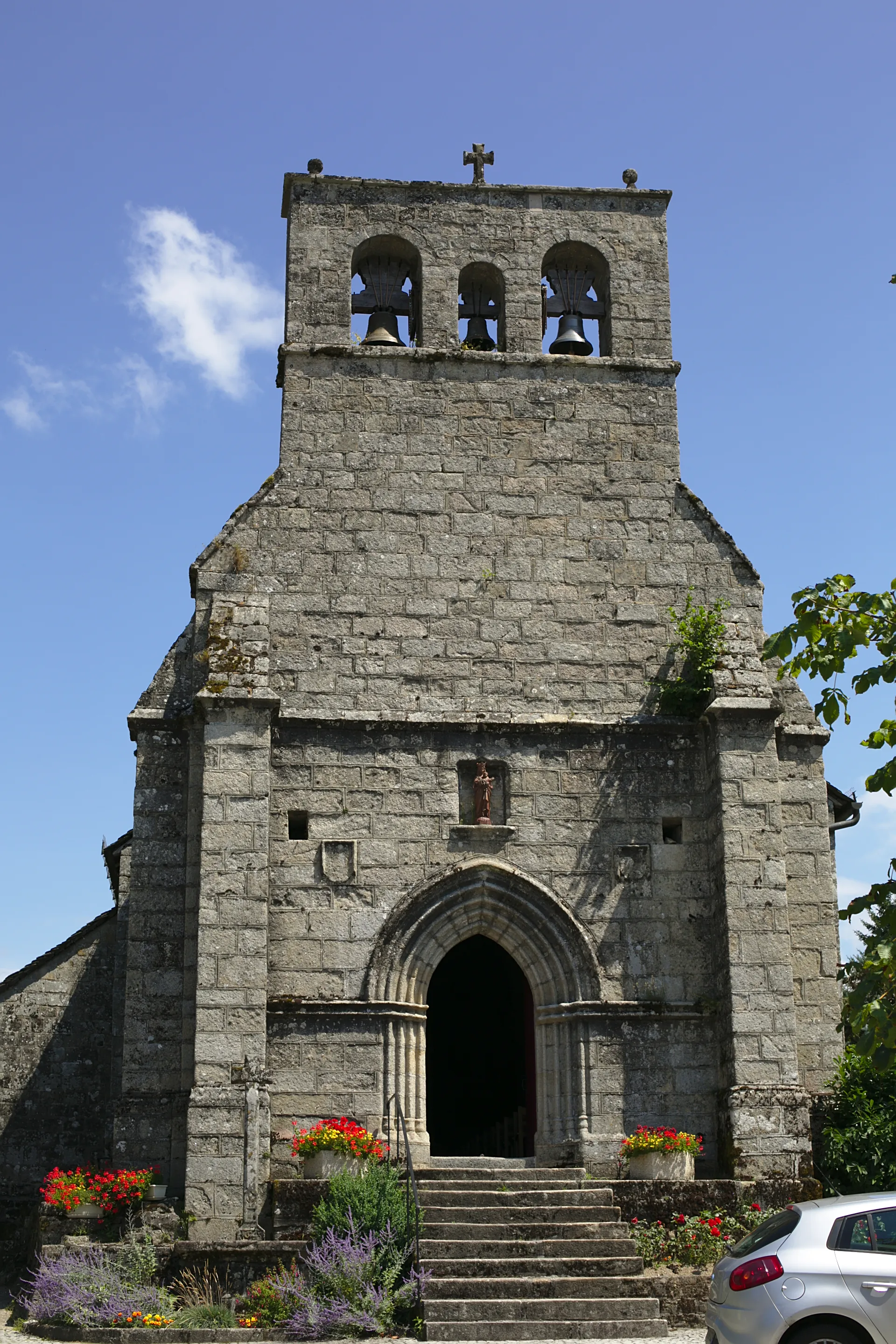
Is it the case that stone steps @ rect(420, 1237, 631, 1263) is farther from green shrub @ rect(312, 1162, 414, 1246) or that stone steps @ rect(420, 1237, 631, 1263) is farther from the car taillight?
the car taillight

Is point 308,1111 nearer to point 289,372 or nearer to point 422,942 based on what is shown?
point 422,942

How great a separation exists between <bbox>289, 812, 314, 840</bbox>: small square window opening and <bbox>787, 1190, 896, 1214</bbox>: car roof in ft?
20.1

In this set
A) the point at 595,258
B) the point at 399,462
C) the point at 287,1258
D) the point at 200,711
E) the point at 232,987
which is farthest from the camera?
the point at 595,258

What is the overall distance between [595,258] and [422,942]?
7.24 metres

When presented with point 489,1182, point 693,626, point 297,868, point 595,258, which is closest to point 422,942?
point 297,868

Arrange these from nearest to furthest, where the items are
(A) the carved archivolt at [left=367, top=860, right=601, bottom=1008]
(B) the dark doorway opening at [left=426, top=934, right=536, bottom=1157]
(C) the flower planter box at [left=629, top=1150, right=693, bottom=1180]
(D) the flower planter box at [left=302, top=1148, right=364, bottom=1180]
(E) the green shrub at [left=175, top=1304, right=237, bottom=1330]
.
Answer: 1. (E) the green shrub at [left=175, top=1304, right=237, bottom=1330]
2. (D) the flower planter box at [left=302, top=1148, right=364, bottom=1180]
3. (C) the flower planter box at [left=629, top=1150, right=693, bottom=1180]
4. (A) the carved archivolt at [left=367, top=860, right=601, bottom=1008]
5. (B) the dark doorway opening at [left=426, top=934, right=536, bottom=1157]

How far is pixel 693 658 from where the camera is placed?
13883 mm

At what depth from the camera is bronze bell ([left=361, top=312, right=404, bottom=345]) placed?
1496 centimetres

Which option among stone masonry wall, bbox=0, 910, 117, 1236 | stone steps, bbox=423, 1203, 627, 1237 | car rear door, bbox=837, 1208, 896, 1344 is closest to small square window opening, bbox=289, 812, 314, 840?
stone masonry wall, bbox=0, 910, 117, 1236

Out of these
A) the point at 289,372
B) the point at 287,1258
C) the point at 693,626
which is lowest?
the point at 287,1258

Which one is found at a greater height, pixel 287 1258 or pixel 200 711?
pixel 200 711

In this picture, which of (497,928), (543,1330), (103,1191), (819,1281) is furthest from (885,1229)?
(103,1191)

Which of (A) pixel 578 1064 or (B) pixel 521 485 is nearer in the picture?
(A) pixel 578 1064

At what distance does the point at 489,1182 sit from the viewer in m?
11.9
